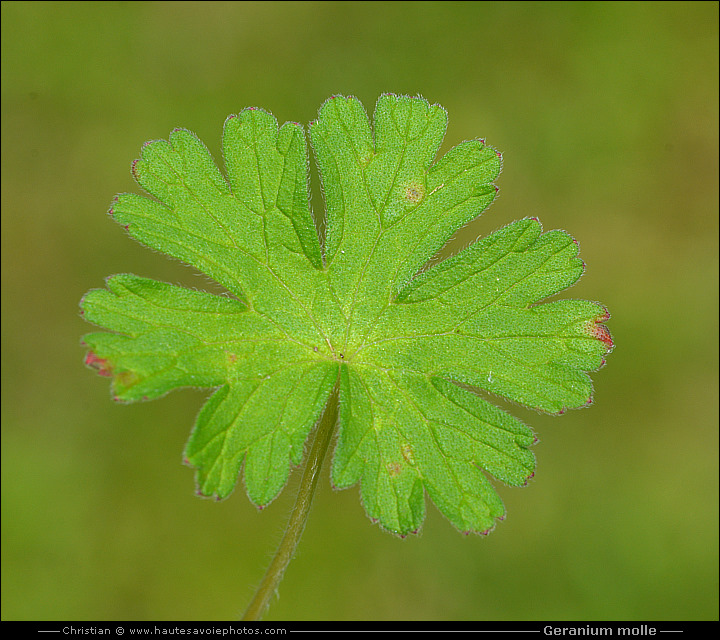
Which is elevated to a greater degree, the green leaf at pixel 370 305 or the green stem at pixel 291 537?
the green leaf at pixel 370 305

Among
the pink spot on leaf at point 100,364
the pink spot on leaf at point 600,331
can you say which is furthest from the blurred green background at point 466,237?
the pink spot on leaf at point 100,364

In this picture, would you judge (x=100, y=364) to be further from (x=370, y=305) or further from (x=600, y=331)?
(x=600, y=331)

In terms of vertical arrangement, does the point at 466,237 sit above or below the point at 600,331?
above

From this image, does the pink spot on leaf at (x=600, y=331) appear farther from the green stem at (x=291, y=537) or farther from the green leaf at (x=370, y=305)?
the green stem at (x=291, y=537)

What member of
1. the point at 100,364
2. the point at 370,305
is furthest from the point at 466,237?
the point at 100,364

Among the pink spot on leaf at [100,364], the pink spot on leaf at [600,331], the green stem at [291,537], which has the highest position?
the pink spot on leaf at [100,364]

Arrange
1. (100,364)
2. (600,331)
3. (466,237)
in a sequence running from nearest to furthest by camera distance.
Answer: (100,364) < (600,331) < (466,237)
